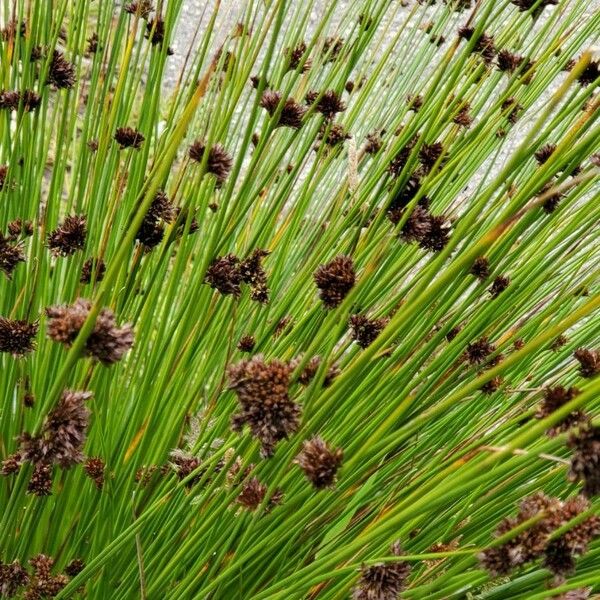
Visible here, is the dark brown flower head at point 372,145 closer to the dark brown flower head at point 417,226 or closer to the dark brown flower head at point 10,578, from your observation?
the dark brown flower head at point 417,226

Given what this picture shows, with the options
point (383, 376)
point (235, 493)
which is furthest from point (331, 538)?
point (235, 493)

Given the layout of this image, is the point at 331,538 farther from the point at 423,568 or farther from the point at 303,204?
the point at 303,204

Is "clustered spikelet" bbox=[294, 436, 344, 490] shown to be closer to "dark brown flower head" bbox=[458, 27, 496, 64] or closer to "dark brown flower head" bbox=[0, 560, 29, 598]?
"dark brown flower head" bbox=[0, 560, 29, 598]

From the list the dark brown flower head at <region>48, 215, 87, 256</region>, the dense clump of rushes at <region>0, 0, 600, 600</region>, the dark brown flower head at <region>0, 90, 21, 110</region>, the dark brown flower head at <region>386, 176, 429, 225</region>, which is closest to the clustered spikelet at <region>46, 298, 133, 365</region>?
the dense clump of rushes at <region>0, 0, 600, 600</region>

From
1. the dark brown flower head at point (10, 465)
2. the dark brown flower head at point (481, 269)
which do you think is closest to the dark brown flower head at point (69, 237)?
the dark brown flower head at point (10, 465)

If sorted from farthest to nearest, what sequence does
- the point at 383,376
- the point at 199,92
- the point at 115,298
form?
the point at 115,298 → the point at 383,376 → the point at 199,92

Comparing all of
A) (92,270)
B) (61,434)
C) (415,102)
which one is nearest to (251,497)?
(61,434)

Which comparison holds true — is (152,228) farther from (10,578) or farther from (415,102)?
(415,102)

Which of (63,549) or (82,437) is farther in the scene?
(63,549)
